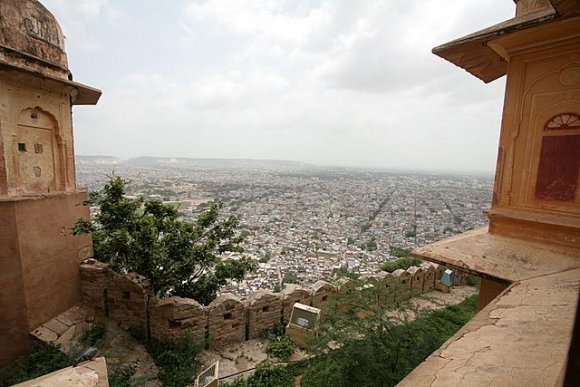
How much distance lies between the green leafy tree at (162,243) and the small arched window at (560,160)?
20.4ft

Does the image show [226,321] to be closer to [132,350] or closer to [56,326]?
[132,350]

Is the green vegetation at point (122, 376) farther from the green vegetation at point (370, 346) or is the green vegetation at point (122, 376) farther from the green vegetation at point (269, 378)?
the green vegetation at point (370, 346)

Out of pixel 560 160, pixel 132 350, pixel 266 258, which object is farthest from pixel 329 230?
pixel 560 160

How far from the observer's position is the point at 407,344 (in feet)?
15.0

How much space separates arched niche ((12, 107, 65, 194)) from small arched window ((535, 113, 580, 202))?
9.17m

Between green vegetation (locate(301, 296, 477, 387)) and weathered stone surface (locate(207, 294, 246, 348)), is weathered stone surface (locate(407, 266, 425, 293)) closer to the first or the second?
green vegetation (locate(301, 296, 477, 387))

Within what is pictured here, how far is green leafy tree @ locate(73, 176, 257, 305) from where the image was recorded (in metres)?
6.07

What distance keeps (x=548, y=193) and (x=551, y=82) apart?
5.05 ft

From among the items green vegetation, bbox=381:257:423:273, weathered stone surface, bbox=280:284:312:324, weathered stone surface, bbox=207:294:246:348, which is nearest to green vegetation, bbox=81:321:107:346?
weathered stone surface, bbox=207:294:246:348

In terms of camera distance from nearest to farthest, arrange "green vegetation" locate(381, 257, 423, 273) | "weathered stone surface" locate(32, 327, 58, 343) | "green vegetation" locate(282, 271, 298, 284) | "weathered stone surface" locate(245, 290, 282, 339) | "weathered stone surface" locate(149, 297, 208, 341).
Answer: "weathered stone surface" locate(32, 327, 58, 343) < "weathered stone surface" locate(149, 297, 208, 341) < "weathered stone surface" locate(245, 290, 282, 339) < "green vegetation" locate(381, 257, 423, 273) < "green vegetation" locate(282, 271, 298, 284)

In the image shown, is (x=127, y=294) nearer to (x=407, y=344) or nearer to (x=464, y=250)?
(x=407, y=344)

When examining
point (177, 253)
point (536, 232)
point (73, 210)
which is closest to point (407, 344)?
point (536, 232)

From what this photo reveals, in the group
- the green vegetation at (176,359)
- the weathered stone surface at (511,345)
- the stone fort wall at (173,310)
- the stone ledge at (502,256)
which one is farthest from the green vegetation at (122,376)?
the stone ledge at (502,256)

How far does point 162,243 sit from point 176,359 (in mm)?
2565
